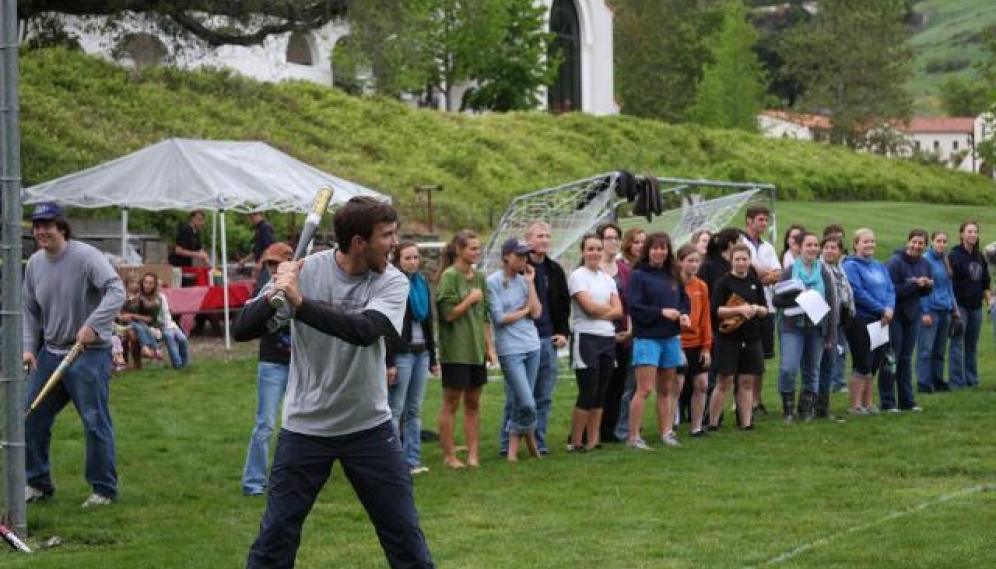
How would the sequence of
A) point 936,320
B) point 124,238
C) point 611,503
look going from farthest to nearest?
1. point 124,238
2. point 936,320
3. point 611,503

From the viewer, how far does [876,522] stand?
33.7 feet

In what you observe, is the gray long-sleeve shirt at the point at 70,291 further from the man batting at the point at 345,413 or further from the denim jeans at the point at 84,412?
the man batting at the point at 345,413

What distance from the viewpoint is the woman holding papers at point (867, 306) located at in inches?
634

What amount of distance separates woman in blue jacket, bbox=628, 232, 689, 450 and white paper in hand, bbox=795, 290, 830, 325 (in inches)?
56.8

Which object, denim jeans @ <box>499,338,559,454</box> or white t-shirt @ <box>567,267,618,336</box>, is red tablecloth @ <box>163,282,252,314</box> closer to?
denim jeans @ <box>499,338,559,454</box>

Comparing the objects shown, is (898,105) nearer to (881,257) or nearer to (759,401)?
(881,257)

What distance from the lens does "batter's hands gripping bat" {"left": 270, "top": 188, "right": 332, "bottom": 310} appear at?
22.2 ft

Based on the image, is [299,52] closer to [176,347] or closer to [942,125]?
[176,347]

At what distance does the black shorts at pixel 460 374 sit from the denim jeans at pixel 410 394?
20 cm

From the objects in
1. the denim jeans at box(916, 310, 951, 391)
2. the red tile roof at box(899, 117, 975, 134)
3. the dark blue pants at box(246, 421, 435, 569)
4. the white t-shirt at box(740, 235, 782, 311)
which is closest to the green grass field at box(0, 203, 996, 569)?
the white t-shirt at box(740, 235, 782, 311)

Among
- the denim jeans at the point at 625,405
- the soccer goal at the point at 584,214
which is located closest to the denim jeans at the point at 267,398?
the denim jeans at the point at 625,405

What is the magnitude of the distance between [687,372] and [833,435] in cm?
146

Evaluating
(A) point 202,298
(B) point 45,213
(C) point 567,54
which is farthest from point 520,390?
(C) point 567,54

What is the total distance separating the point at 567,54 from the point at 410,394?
56.3 metres
